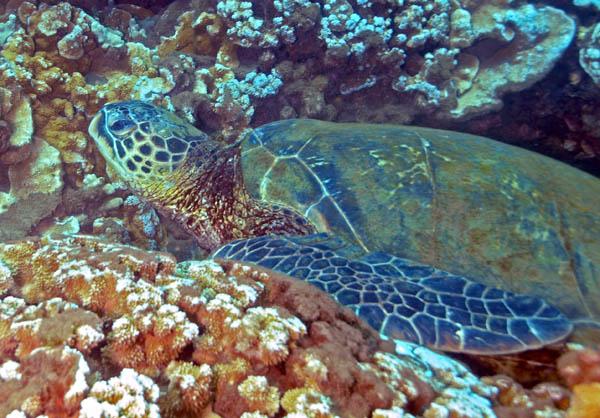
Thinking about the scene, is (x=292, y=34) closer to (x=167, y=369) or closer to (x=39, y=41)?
(x=39, y=41)

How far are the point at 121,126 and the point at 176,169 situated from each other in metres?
0.44

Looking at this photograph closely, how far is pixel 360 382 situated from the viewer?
924 mm

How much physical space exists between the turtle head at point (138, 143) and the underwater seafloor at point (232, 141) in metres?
0.38

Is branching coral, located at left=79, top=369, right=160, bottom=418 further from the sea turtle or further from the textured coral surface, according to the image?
the sea turtle

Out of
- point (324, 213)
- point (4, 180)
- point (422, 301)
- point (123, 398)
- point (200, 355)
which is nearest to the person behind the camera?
point (123, 398)

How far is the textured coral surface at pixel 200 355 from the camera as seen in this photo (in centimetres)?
80

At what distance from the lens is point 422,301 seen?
1.53m

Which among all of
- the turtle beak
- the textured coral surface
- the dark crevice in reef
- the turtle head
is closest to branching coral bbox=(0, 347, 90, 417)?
the textured coral surface

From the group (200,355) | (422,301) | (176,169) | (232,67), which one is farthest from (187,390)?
(232,67)

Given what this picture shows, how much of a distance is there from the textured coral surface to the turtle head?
1405mm

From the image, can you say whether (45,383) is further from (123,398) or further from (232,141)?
(232,141)

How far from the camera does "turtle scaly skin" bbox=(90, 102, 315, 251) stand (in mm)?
2529

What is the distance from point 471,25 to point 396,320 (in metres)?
3.77

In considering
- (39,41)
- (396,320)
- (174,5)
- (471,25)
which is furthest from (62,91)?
(471,25)
